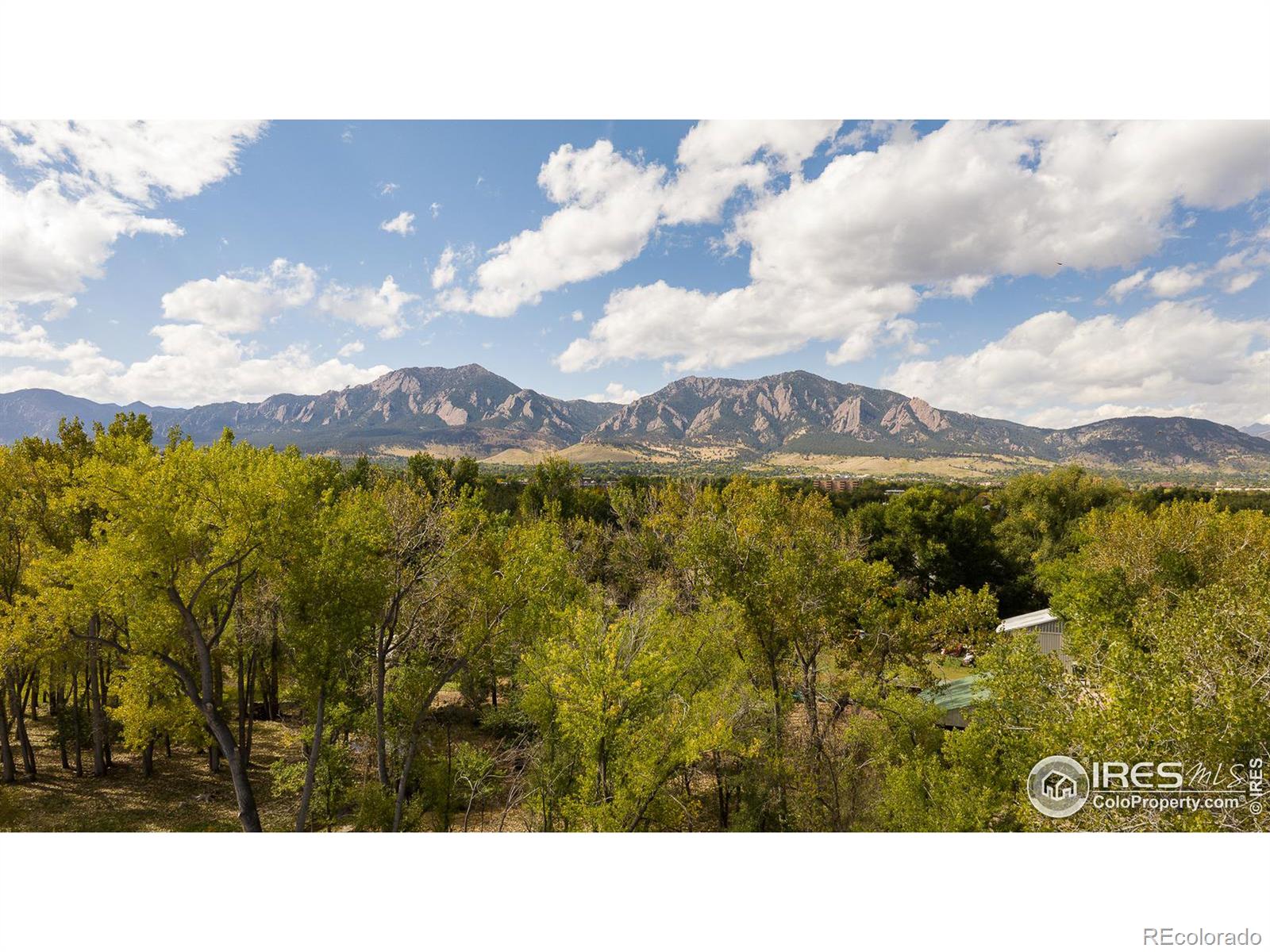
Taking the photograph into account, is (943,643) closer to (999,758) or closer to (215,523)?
(999,758)

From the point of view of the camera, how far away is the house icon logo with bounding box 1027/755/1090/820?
800 centimetres

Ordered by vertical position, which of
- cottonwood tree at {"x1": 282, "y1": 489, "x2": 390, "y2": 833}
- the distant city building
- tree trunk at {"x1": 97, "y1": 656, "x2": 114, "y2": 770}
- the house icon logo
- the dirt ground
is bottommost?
the dirt ground

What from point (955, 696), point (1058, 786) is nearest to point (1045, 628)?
point (955, 696)

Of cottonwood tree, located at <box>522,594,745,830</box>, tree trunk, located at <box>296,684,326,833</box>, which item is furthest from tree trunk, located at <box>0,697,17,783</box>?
cottonwood tree, located at <box>522,594,745,830</box>

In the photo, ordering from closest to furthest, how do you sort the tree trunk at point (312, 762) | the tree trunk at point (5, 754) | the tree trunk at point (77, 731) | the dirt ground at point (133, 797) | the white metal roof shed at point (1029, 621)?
the tree trunk at point (312, 762), the dirt ground at point (133, 797), the tree trunk at point (5, 754), the tree trunk at point (77, 731), the white metal roof shed at point (1029, 621)

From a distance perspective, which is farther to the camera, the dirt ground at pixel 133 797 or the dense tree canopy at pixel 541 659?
the dirt ground at pixel 133 797

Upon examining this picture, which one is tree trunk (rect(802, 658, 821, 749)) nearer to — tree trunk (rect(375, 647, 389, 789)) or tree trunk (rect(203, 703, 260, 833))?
tree trunk (rect(375, 647, 389, 789))

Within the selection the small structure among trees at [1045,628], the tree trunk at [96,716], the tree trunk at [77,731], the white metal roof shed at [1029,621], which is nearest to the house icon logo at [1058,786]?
the small structure among trees at [1045,628]

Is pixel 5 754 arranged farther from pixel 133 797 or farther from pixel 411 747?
pixel 411 747

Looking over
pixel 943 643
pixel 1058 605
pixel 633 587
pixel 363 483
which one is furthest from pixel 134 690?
pixel 1058 605

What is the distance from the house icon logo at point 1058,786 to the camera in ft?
26.2

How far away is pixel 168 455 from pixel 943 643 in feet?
70.7

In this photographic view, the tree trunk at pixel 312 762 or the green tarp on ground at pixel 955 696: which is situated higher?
the tree trunk at pixel 312 762

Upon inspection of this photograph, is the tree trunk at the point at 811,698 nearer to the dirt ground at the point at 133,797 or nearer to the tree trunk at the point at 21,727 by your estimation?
the dirt ground at the point at 133,797
